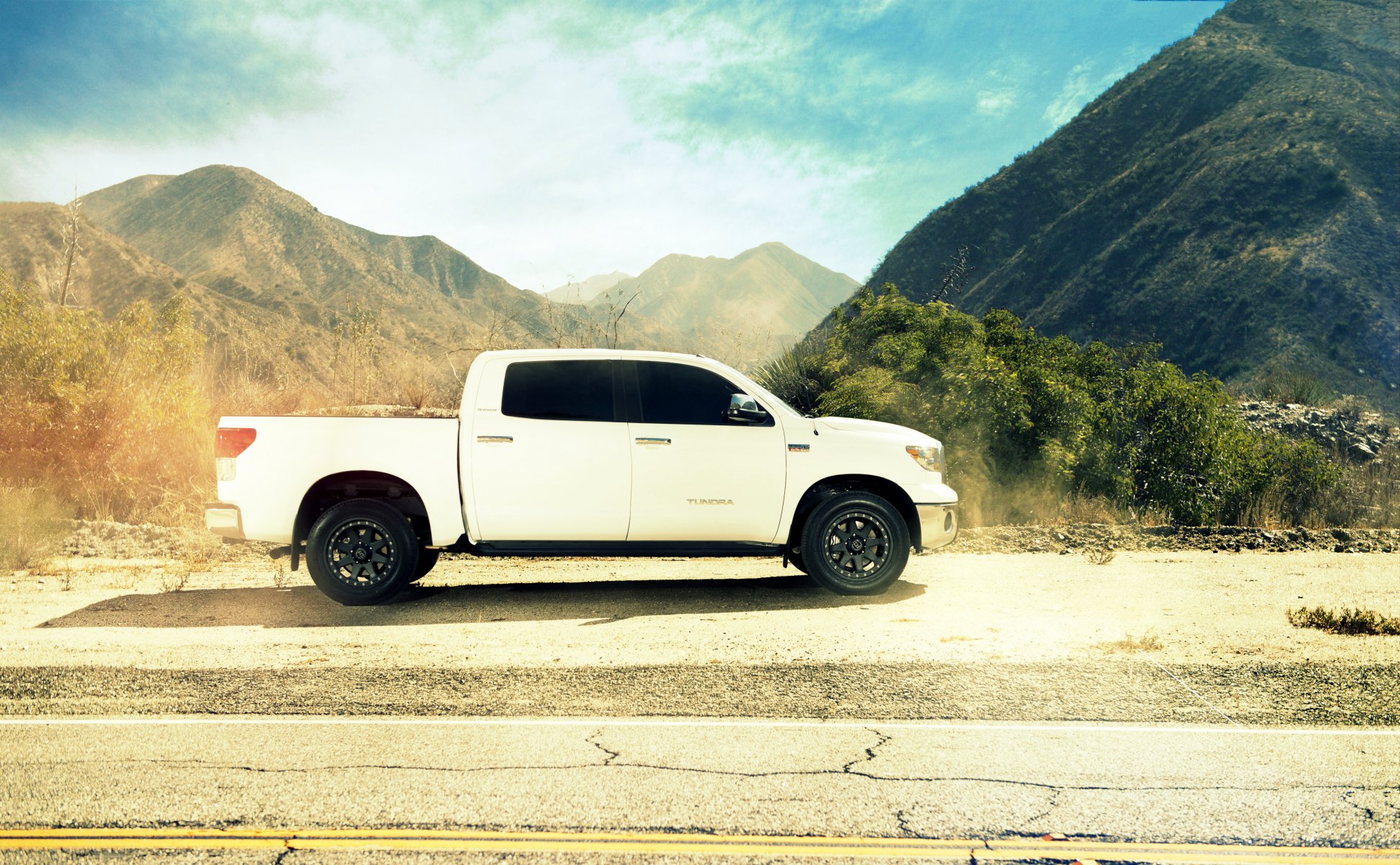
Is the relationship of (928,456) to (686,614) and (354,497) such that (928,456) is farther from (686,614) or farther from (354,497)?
(354,497)

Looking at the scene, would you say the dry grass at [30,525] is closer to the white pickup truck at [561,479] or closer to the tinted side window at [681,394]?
the white pickup truck at [561,479]

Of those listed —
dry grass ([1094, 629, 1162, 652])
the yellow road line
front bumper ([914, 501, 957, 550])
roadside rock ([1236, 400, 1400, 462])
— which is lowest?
the yellow road line

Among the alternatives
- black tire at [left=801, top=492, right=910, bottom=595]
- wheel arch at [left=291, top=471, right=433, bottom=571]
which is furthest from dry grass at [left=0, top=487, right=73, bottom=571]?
black tire at [left=801, top=492, right=910, bottom=595]

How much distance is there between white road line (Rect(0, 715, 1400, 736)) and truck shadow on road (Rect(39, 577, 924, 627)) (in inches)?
92.2

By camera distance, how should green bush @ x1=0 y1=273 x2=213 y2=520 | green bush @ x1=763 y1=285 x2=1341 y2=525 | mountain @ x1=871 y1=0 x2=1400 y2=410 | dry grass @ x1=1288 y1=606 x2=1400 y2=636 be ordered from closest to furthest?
1. dry grass @ x1=1288 y1=606 x2=1400 y2=636
2. green bush @ x1=0 y1=273 x2=213 y2=520
3. green bush @ x1=763 y1=285 x2=1341 y2=525
4. mountain @ x1=871 y1=0 x2=1400 y2=410

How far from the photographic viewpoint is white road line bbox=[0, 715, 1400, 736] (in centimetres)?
514

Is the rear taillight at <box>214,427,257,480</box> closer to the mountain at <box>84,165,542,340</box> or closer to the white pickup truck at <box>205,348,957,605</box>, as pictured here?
the white pickup truck at <box>205,348,957,605</box>

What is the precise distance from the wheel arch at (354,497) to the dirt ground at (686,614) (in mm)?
660

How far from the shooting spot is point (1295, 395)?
27.9 meters

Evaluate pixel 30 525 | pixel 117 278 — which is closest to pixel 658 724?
pixel 30 525

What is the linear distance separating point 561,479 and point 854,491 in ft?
8.48

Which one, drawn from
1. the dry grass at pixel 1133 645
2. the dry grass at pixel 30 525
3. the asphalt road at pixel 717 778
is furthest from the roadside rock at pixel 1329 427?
the dry grass at pixel 30 525

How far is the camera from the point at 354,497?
27.3 ft

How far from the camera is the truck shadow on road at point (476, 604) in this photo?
787 cm
